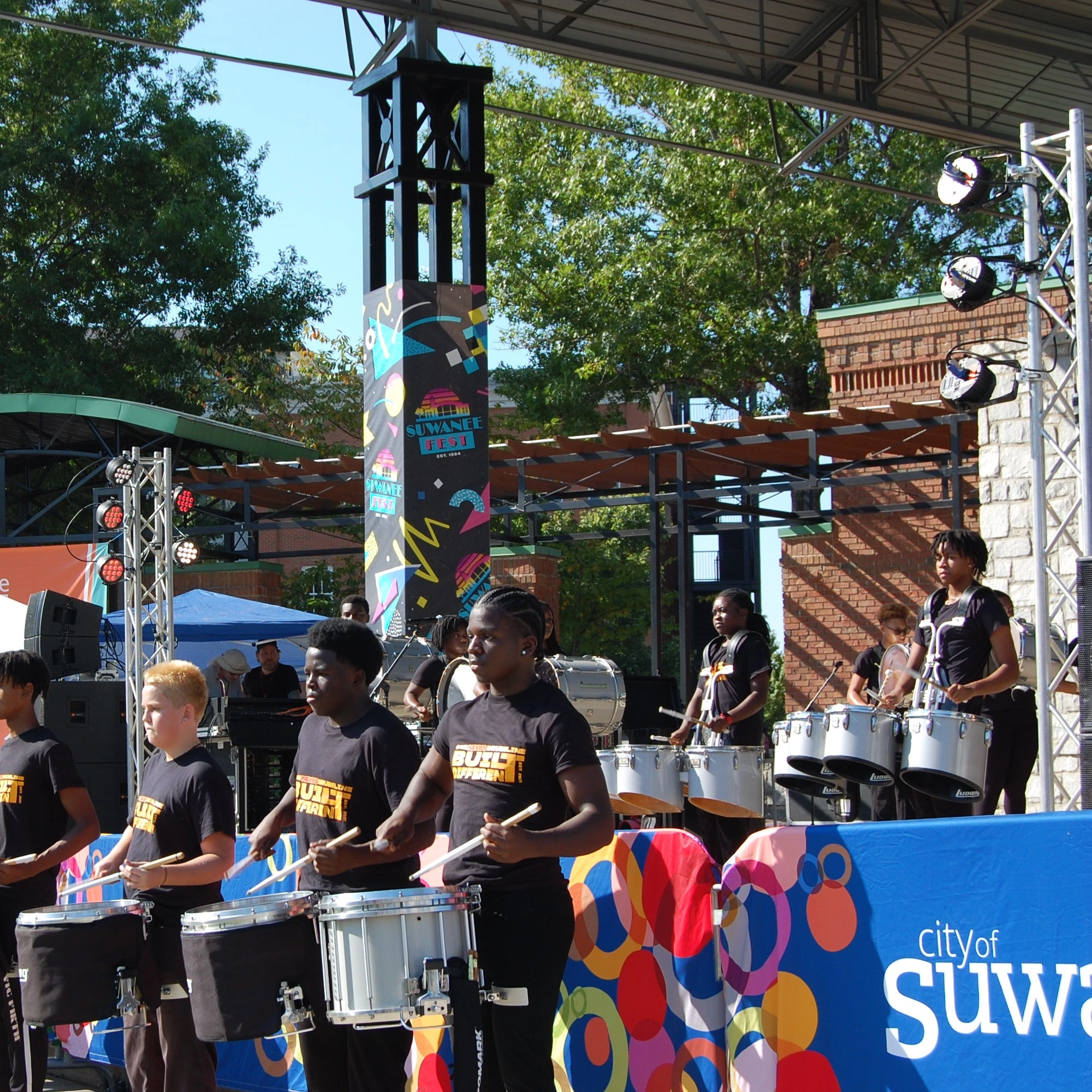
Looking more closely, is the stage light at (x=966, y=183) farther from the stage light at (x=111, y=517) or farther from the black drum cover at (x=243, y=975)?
the stage light at (x=111, y=517)

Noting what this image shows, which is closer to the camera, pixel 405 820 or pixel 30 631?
pixel 405 820

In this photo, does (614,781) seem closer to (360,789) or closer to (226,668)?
(360,789)

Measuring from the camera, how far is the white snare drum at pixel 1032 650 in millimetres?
9234

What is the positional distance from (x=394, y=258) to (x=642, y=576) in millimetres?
20774

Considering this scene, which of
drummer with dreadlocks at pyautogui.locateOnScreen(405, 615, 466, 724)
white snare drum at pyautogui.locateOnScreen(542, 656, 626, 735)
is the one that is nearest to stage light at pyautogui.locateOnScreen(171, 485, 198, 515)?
drummer with dreadlocks at pyautogui.locateOnScreen(405, 615, 466, 724)

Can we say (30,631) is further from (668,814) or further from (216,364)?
(216,364)

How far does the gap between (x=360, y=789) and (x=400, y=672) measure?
536 cm

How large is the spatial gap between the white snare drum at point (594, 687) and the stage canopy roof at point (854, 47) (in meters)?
5.61

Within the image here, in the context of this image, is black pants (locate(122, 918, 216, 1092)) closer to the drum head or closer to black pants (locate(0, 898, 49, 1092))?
black pants (locate(0, 898, 49, 1092))


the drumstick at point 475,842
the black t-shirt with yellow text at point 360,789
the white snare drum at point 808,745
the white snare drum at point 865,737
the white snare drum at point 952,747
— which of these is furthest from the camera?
the white snare drum at point 808,745

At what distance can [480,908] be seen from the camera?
14.5 feet

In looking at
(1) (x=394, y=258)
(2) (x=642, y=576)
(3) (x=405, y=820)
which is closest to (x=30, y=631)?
(1) (x=394, y=258)

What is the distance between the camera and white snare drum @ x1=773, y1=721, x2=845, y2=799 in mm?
7770

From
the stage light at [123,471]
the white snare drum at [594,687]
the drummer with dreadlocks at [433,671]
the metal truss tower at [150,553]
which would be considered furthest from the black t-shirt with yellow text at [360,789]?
the stage light at [123,471]
